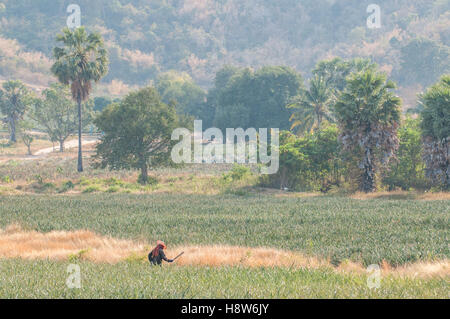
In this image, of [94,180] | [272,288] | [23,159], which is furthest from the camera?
[23,159]

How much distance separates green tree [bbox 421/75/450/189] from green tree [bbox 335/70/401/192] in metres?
2.88

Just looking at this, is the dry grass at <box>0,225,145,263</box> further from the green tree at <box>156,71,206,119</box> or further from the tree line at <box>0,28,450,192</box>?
the green tree at <box>156,71,206,119</box>

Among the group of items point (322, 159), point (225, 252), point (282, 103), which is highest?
point (282, 103)

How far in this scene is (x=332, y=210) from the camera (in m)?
33.9

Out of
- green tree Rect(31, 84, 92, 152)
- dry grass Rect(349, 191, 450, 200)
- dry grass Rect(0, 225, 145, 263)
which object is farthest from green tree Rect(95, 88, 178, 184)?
green tree Rect(31, 84, 92, 152)

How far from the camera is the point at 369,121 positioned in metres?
45.7

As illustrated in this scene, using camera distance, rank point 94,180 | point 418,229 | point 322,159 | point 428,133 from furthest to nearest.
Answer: point 94,180
point 322,159
point 428,133
point 418,229

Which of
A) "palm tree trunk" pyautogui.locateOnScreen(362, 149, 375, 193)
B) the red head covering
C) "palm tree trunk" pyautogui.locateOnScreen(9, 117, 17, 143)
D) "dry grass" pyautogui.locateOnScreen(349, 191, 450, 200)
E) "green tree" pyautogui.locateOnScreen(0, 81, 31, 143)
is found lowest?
"dry grass" pyautogui.locateOnScreen(349, 191, 450, 200)

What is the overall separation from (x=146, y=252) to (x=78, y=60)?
4622cm

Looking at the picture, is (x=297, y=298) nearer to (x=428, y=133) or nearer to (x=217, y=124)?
(x=428, y=133)

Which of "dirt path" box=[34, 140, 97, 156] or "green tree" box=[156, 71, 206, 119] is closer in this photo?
"dirt path" box=[34, 140, 97, 156]

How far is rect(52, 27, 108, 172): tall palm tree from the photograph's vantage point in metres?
62.8

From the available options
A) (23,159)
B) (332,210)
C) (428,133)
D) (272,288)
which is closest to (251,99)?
(23,159)

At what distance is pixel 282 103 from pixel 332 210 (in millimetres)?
82121
